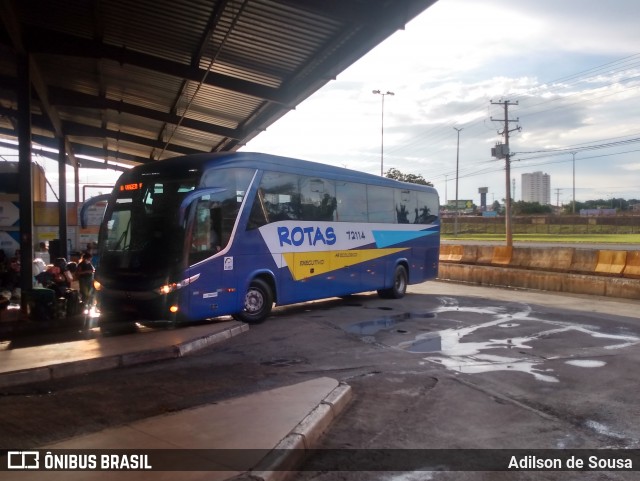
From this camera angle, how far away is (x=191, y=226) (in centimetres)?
1138

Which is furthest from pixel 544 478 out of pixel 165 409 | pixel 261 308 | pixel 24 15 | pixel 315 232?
pixel 24 15

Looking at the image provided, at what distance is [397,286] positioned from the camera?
18922 mm

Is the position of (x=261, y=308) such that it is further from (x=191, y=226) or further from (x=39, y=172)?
(x=39, y=172)

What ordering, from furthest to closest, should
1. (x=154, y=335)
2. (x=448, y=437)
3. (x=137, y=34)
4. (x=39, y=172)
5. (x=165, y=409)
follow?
(x=39, y=172), (x=137, y=34), (x=154, y=335), (x=165, y=409), (x=448, y=437)

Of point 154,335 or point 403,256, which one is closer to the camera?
point 154,335

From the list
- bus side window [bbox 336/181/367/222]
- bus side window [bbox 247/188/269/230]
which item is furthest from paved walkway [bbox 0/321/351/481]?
bus side window [bbox 336/181/367/222]

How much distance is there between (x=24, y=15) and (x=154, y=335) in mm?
8024

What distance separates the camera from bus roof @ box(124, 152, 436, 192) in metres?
12.0

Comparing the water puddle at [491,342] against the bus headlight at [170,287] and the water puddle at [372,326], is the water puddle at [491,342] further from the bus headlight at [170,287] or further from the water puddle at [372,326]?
the bus headlight at [170,287]

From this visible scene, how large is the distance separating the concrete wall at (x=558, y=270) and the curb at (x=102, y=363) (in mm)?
14759

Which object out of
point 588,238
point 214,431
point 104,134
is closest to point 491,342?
point 214,431

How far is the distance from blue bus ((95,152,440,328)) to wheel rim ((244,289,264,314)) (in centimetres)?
2

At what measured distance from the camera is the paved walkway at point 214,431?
461 centimetres

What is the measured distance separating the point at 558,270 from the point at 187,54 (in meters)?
17.9
